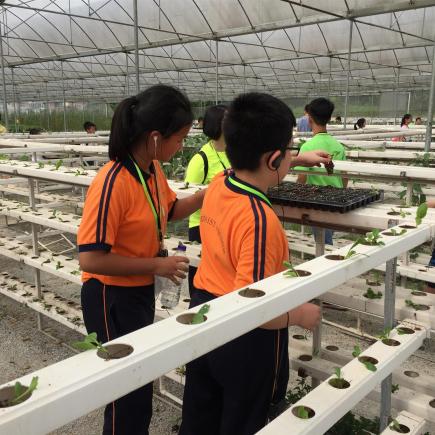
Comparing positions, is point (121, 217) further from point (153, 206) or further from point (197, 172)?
point (197, 172)

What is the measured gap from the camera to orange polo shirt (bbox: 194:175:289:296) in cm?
121

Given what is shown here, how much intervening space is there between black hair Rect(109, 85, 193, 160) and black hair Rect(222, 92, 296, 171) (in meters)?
0.27

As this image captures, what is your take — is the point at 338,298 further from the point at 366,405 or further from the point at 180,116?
the point at 180,116

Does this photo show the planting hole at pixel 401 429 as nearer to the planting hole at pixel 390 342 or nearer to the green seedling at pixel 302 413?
the planting hole at pixel 390 342

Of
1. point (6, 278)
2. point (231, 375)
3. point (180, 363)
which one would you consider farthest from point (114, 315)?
point (6, 278)

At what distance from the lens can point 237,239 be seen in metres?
1.27

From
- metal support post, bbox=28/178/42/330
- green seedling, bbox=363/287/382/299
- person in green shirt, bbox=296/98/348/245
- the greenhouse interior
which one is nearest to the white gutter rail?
the greenhouse interior

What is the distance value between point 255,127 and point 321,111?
2706mm

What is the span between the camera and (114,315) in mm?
1698

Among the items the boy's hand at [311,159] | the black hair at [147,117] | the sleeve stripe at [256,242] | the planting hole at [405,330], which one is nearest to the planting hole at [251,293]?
the sleeve stripe at [256,242]

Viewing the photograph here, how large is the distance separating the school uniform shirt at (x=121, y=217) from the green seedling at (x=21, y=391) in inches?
34.7

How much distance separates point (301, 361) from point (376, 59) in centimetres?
1571

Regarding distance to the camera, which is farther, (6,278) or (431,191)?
(431,191)

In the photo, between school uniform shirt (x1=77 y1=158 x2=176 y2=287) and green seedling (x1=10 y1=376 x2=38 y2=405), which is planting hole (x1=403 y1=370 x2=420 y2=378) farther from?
green seedling (x1=10 y1=376 x2=38 y2=405)
